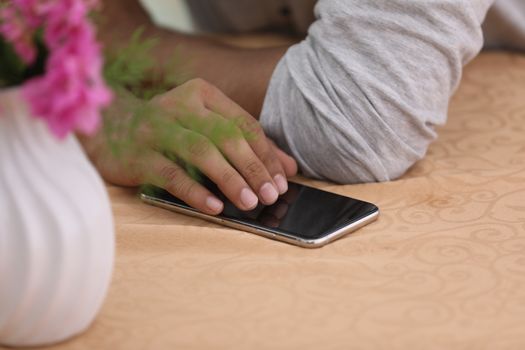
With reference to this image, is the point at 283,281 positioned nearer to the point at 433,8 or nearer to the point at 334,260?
the point at 334,260

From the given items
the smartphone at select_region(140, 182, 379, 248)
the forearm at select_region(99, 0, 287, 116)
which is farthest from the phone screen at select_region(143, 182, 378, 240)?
the forearm at select_region(99, 0, 287, 116)

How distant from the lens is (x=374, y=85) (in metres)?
1.13

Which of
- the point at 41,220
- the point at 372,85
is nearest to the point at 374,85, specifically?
the point at 372,85

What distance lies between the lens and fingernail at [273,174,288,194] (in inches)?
42.7

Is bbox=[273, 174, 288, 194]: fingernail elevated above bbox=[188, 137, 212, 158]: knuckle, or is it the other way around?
bbox=[188, 137, 212, 158]: knuckle

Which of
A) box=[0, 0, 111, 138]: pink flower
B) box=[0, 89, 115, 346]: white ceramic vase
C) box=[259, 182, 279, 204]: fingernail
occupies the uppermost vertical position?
box=[0, 0, 111, 138]: pink flower

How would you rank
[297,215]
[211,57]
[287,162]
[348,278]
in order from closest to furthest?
[348,278]
[297,215]
[287,162]
[211,57]

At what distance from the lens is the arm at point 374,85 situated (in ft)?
3.72

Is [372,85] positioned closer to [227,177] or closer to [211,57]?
[227,177]

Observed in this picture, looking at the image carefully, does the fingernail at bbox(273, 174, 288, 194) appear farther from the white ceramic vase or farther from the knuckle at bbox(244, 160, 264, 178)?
the white ceramic vase

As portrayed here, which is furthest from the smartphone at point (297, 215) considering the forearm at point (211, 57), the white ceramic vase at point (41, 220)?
the white ceramic vase at point (41, 220)

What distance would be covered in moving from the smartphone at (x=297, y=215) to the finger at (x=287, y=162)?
0.04 m

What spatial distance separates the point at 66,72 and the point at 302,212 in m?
0.43

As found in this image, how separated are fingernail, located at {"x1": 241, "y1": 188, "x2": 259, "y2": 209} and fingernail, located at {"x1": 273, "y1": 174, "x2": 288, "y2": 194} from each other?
0.16 feet
